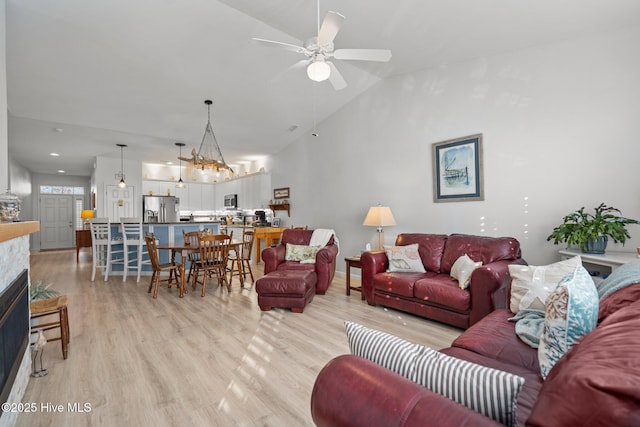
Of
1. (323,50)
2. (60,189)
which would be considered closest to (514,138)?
(323,50)

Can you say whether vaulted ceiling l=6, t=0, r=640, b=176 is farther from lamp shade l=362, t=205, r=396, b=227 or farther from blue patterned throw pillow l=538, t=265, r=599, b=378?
blue patterned throw pillow l=538, t=265, r=599, b=378

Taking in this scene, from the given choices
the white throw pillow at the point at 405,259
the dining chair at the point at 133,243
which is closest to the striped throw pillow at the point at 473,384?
the white throw pillow at the point at 405,259

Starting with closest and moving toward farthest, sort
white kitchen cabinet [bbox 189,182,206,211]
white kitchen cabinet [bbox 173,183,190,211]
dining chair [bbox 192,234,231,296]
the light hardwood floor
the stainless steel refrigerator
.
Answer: the light hardwood floor → dining chair [bbox 192,234,231,296] → the stainless steel refrigerator → white kitchen cabinet [bbox 173,183,190,211] → white kitchen cabinet [bbox 189,182,206,211]

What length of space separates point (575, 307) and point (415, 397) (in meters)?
0.83

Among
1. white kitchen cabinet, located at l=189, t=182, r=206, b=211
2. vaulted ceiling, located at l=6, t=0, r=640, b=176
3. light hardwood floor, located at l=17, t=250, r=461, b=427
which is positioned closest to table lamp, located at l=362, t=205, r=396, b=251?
light hardwood floor, located at l=17, t=250, r=461, b=427

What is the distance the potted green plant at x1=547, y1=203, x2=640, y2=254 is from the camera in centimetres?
270

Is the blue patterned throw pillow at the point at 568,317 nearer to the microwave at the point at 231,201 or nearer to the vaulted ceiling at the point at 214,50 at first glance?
the vaulted ceiling at the point at 214,50

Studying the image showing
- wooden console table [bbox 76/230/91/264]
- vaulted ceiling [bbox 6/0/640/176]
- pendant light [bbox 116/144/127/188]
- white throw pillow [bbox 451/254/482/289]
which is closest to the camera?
white throw pillow [bbox 451/254/482/289]

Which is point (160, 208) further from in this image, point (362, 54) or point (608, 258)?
point (608, 258)

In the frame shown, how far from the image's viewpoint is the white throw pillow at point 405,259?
3.71m

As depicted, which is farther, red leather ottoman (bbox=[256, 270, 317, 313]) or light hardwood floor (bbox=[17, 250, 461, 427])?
red leather ottoman (bbox=[256, 270, 317, 313])

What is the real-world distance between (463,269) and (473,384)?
8.23ft

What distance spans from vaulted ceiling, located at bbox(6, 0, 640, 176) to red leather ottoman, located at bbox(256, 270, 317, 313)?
307 cm

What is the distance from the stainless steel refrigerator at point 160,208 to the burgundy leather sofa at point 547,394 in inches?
365
